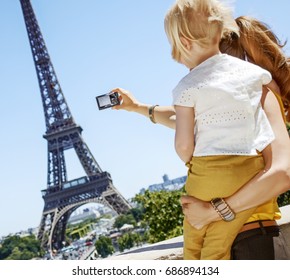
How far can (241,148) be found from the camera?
0.92 m

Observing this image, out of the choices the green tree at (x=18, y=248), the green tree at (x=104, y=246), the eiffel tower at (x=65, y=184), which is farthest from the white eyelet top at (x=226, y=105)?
the green tree at (x=18, y=248)

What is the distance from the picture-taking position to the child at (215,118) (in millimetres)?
920

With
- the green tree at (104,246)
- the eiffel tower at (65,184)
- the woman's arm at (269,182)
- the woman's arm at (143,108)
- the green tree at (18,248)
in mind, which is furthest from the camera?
the green tree at (18,248)

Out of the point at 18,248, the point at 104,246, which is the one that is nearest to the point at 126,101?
the point at 104,246

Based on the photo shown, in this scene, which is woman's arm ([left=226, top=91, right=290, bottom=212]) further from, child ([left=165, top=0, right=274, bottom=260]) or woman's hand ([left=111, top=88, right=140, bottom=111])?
woman's hand ([left=111, top=88, right=140, bottom=111])

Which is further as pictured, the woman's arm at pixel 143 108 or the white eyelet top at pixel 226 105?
the woman's arm at pixel 143 108

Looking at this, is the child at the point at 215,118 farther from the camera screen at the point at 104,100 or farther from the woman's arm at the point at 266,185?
the camera screen at the point at 104,100

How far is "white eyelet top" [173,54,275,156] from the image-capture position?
0.92 metres

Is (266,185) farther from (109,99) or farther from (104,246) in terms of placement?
(104,246)

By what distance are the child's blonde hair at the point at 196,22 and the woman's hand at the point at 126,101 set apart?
395 millimetres

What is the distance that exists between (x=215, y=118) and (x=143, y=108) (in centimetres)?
46

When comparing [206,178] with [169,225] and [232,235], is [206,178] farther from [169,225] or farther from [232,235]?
[169,225]

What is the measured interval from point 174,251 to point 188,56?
1.06 metres
